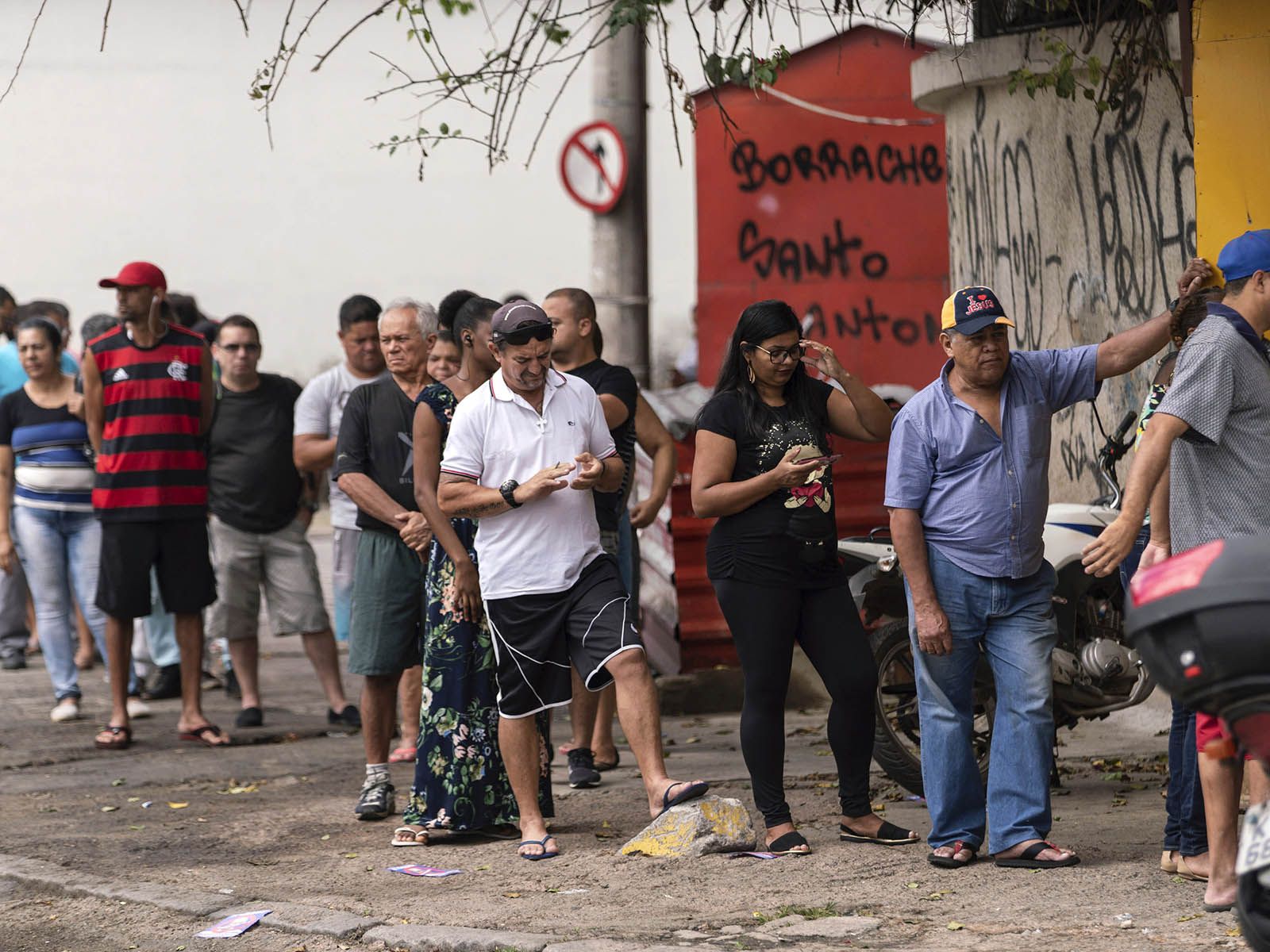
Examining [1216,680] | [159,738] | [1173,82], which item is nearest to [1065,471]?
[1173,82]

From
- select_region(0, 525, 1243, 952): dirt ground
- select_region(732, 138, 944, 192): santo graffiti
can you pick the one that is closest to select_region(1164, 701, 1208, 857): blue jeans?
select_region(0, 525, 1243, 952): dirt ground

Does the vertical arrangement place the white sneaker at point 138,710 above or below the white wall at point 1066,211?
below

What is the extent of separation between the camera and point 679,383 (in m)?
17.0

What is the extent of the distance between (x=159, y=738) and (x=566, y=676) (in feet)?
12.0

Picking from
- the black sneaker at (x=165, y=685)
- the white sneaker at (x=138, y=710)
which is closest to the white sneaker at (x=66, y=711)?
the white sneaker at (x=138, y=710)

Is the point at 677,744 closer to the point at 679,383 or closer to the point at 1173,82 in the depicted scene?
the point at 1173,82

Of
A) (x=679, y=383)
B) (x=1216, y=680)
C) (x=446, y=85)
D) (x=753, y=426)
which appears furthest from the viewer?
(x=679, y=383)

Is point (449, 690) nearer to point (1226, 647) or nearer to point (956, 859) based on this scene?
point (956, 859)

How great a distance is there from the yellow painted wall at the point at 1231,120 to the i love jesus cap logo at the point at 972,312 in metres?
1.45

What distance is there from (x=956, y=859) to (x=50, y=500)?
19.6ft

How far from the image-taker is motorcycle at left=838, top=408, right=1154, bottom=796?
267 inches

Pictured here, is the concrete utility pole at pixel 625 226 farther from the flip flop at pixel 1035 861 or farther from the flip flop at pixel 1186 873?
the flip flop at pixel 1186 873

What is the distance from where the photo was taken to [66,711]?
9.79 metres

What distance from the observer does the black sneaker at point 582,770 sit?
25.1 feet
